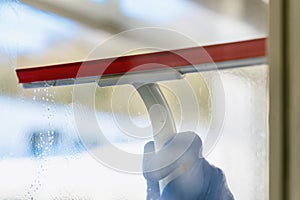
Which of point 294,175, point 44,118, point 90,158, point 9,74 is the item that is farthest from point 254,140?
point 9,74

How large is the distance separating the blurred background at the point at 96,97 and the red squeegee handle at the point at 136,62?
0.02m

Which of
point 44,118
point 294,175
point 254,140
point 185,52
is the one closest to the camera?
point 294,175

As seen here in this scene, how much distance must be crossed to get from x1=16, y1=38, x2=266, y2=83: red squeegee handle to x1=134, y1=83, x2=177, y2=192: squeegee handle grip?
44 mm

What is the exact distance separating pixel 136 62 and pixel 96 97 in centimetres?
12

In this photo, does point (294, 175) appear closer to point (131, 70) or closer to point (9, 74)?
point (131, 70)

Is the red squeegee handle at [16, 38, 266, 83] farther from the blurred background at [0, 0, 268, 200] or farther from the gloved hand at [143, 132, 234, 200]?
the gloved hand at [143, 132, 234, 200]

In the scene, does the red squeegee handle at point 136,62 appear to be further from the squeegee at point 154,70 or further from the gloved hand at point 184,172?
the gloved hand at point 184,172

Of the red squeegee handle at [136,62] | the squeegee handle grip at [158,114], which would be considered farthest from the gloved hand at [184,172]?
the red squeegee handle at [136,62]

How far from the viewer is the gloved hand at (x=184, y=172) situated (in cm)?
70

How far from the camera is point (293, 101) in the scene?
1.27 ft

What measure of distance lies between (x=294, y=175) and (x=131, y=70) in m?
0.46

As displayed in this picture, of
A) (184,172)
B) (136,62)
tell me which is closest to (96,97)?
(136,62)

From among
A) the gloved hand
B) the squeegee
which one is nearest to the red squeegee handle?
the squeegee

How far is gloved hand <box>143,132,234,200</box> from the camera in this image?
70 cm
